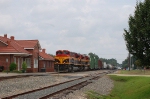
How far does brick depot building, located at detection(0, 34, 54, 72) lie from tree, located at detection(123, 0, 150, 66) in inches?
1181

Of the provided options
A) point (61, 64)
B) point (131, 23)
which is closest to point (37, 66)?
point (61, 64)

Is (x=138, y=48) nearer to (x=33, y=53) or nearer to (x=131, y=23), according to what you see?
(x=131, y=23)

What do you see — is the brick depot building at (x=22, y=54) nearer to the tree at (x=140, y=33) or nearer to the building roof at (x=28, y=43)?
the building roof at (x=28, y=43)

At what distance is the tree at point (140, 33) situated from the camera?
16.0 meters

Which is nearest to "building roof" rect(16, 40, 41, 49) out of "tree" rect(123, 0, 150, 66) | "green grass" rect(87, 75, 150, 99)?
"green grass" rect(87, 75, 150, 99)

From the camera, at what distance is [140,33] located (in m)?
16.3

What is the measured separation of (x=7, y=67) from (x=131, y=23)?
30.2 meters

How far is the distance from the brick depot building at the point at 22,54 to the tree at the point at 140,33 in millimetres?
29989

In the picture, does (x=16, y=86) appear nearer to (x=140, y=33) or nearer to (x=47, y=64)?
(x=140, y=33)

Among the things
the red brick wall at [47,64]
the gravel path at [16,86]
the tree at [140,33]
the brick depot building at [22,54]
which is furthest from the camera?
the red brick wall at [47,64]

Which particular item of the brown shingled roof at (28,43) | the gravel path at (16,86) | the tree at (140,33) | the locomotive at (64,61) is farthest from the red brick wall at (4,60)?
the tree at (140,33)

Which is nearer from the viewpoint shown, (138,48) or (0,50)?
(138,48)

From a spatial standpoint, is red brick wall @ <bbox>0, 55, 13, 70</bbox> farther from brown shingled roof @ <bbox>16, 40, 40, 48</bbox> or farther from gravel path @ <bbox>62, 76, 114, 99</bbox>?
gravel path @ <bbox>62, 76, 114, 99</bbox>

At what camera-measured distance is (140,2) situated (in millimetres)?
17203
